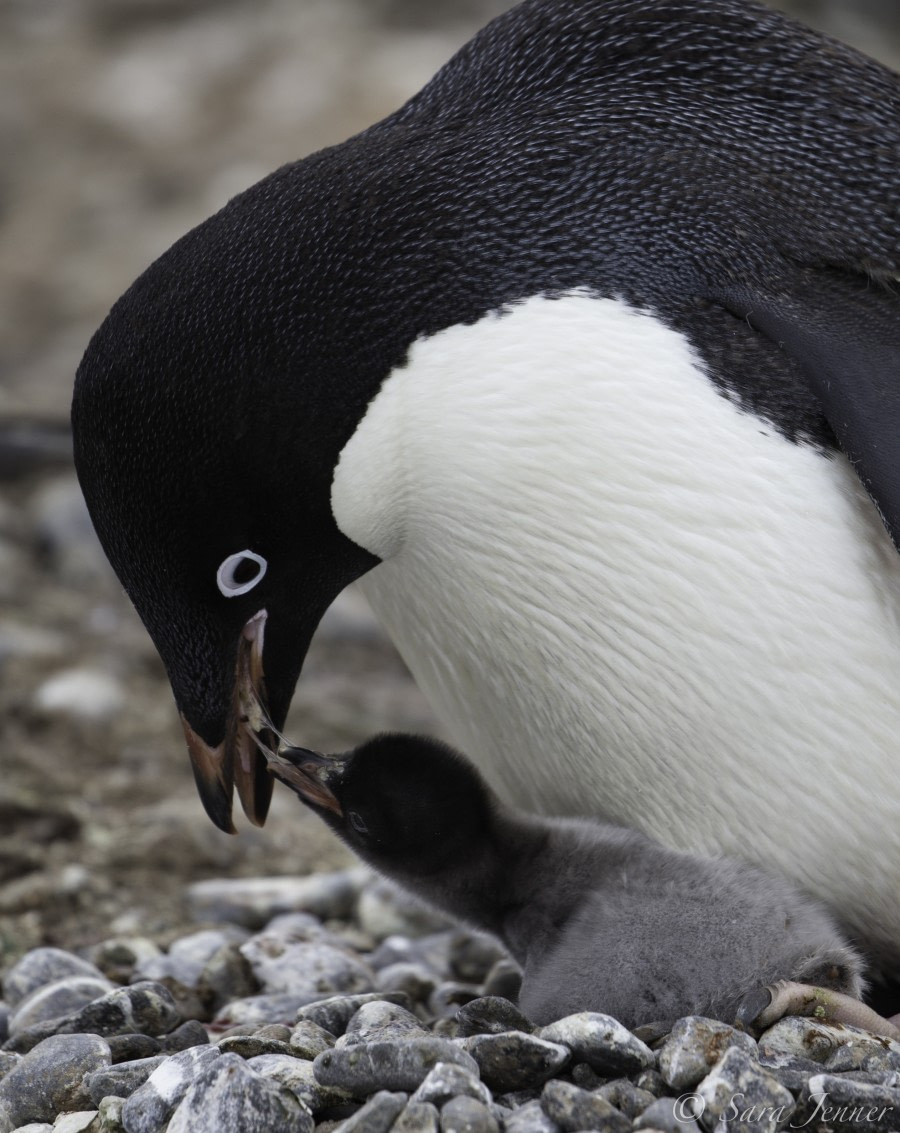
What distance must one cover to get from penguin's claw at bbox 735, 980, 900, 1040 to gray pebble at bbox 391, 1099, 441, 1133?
0.52 metres

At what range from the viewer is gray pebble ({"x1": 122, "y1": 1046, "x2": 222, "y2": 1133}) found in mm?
1810

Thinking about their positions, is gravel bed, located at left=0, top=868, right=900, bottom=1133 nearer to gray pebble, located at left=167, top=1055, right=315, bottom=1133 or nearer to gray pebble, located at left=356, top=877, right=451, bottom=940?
gray pebble, located at left=167, top=1055, right=315, bottom=1133

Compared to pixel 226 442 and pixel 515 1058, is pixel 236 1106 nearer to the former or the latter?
pixel 515 1058

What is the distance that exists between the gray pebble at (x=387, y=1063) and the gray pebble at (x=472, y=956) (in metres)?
1.10

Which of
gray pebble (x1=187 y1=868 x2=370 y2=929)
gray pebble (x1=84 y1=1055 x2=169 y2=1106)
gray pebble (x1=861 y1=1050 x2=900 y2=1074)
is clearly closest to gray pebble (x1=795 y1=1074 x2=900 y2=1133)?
gray pebble (x1=861 y1=1050 x2=900 y2=1074)

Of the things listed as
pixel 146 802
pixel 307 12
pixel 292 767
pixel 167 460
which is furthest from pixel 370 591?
pixel 307 12

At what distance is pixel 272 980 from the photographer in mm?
2646

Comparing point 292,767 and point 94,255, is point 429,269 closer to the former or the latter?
point 292,767

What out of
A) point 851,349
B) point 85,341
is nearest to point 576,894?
point 851,349

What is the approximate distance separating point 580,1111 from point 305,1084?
330 mm

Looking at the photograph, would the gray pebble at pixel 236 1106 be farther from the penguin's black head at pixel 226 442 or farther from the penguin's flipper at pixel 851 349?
the penguin's flipper at pixel 851 349

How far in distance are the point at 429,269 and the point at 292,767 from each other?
78 cm

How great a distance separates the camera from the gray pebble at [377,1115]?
1642mm

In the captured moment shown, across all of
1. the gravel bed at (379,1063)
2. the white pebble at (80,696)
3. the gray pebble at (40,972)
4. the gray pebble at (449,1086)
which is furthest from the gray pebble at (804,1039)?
the white pebble at (80,696)
